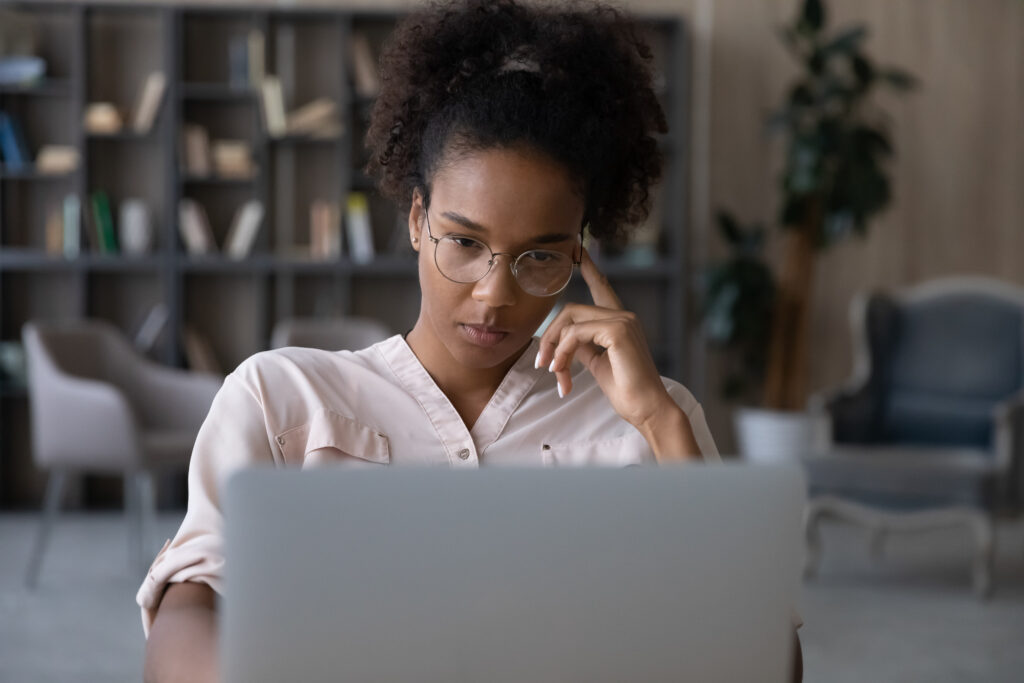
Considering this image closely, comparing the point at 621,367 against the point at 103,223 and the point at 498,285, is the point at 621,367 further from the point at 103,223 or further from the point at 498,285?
the point at 103,223

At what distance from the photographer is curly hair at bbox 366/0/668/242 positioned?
1214mm

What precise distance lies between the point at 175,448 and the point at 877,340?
9.50 ft

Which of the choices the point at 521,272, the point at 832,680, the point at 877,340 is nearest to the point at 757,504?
the point at 521,272

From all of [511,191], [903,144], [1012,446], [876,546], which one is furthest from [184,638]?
[903,144]

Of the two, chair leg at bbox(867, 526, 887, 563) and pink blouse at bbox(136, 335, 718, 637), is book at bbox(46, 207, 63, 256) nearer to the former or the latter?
chair leg at bbox(867, 526, 887, 563)

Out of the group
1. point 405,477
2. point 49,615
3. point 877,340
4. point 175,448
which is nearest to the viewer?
point 405,477

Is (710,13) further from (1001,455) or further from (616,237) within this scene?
(616,237)

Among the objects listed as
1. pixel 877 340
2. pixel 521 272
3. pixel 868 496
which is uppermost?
pixel 521 272

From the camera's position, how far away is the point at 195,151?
503 centimetres

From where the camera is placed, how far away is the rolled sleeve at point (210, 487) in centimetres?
103

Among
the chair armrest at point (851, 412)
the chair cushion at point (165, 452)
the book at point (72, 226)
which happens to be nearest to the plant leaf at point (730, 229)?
the chair armrest at point (851, 412)

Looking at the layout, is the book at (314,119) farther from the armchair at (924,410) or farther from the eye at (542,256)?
the eye at (542,256)

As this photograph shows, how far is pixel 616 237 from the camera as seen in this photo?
1440 millimetres

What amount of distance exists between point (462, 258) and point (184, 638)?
500 mm
